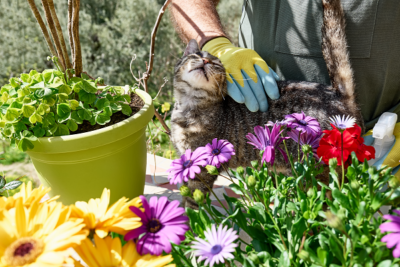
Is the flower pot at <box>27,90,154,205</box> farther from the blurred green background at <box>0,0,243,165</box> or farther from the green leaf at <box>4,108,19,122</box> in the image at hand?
the blurred green background at <box>0,0,243,165</box>

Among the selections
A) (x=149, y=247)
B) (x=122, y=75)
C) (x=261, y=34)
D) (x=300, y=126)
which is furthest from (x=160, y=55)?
(x=149, y=247)

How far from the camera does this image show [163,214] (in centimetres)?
40

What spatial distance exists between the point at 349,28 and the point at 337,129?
592 millimetres

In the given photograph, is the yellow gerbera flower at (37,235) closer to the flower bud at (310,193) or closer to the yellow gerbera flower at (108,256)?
the yellow gerbera flower at (108,256)

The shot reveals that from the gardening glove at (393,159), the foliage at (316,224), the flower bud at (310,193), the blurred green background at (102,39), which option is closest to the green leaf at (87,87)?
the foliage at (316,224)

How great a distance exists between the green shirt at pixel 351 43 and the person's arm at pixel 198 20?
0.16 m

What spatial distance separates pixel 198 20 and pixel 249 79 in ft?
1.30

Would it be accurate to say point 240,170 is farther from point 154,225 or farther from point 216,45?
point 216,45

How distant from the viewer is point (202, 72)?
3.51 feet

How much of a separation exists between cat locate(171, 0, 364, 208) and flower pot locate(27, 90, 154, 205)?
28cm

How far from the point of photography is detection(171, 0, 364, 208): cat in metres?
0.94

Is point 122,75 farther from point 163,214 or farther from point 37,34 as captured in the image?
point 163,214

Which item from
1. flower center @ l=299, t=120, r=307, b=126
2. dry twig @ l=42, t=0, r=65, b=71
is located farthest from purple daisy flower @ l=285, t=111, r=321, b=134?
dry twig @ l=42, t=0, r=65, b=71

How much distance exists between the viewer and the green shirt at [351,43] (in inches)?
37.1
